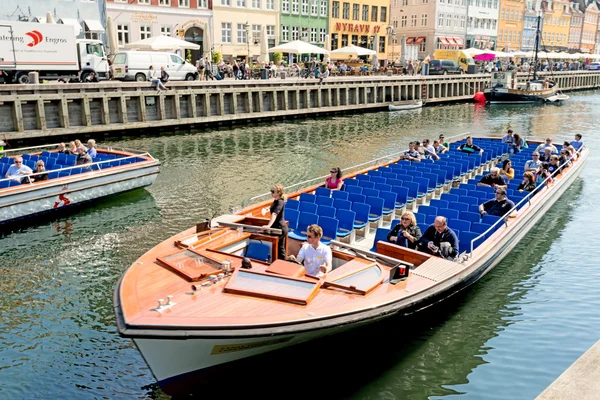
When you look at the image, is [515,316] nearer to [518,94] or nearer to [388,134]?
[388,134]

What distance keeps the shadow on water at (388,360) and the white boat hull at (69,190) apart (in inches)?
339

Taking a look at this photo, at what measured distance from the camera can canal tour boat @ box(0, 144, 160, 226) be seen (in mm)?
14898

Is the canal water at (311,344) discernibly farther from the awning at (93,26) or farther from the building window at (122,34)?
the building window at (122,34)

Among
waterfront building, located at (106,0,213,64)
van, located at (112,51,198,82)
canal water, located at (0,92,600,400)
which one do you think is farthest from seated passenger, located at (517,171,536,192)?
waterfront building, located at (106,0,213,64)

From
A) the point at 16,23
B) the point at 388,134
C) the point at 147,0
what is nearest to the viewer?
the point at 16,23

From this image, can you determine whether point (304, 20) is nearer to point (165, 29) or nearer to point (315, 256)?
point (165, 29)

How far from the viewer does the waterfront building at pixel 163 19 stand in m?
42.3

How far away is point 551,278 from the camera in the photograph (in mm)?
12547

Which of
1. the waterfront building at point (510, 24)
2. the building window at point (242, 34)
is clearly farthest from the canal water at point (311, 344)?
the waterfront building at point (510, 24)

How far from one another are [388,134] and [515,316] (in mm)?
23764

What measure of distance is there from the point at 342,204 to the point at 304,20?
4775 centimetres

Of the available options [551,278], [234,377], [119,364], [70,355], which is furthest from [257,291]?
[551,278]

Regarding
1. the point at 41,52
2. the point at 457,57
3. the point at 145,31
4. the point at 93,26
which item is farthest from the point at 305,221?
the point at 457,57

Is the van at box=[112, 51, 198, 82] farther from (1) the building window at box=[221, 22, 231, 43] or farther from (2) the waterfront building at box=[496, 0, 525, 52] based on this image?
(2) the waterfront building at box=[496, 0, 525, 52]
